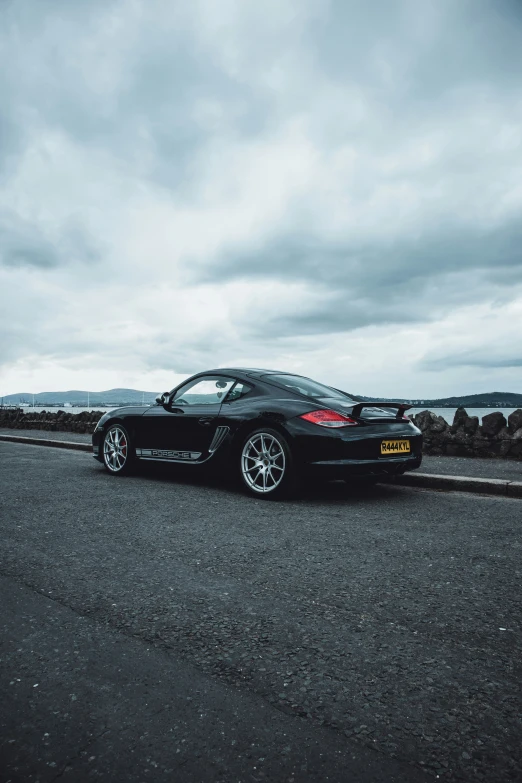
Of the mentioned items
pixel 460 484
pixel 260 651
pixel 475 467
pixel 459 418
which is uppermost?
pixel 459 418

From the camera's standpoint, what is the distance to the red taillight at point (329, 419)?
5680 millimetres

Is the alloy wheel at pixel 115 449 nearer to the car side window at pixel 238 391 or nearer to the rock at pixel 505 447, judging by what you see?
the car side window at pixel 238 391

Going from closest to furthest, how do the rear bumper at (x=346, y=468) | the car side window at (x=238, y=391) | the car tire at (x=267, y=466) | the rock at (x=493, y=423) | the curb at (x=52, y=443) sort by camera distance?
the rear bumper at (x=346, y=468) → the car tire at (x=267, y=466) → the car side window at (x=238, y=391) → the rock at (x=493, y=423) → the curb at (x=52, y=443)

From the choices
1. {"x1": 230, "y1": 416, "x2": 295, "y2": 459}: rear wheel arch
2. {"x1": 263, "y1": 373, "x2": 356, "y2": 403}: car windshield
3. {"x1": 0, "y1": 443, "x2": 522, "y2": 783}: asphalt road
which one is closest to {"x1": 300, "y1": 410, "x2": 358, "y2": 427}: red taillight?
{"x1": 230, "y1": 416, "x2": 295, "y2": 459}: rear wheel arch

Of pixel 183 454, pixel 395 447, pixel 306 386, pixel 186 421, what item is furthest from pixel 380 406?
pixel 183 454

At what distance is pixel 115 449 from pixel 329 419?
3.44 metres

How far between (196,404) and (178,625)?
4.46 meters

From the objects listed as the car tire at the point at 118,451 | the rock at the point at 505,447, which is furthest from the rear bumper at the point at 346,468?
the rock at the point at 505,447

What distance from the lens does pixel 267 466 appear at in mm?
5961

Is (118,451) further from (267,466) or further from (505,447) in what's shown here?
(505,447)

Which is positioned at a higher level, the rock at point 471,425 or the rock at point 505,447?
the rock at point 471,425

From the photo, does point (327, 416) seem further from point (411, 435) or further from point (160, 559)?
point (160, 559)

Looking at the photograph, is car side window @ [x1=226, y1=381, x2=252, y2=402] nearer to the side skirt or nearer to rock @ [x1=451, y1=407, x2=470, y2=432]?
the side skirt

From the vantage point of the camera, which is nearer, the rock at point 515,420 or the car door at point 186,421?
the car door at point 186,421
